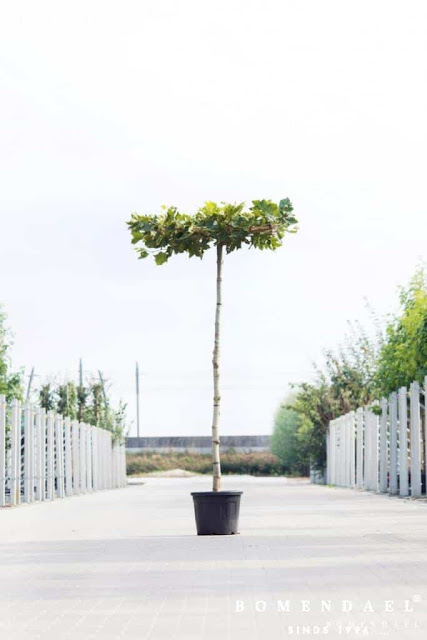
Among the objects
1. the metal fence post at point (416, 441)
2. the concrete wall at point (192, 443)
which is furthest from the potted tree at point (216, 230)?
the concrete wall at point (192, 443)

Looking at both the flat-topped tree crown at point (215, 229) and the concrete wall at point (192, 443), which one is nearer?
the flat-topped tree crown at point (215, 229)

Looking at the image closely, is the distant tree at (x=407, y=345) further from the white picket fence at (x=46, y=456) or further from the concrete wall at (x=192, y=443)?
the concrete wall at (x=192, y=443)

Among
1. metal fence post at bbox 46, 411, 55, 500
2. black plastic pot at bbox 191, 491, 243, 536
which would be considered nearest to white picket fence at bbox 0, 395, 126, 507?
metal fence post at bbox 46, 411, 55, 500

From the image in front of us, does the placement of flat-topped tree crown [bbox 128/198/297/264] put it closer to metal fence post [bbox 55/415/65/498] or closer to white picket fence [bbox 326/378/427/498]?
white picket fence [bbox 326/378/427/498]

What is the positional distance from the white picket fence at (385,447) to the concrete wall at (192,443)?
164ft

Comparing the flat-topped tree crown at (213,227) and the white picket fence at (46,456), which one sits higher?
the flat-topped tree crown at (213,227)

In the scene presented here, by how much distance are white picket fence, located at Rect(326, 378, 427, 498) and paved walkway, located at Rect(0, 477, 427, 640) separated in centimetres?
1400

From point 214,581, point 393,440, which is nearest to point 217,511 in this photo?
point 214,581

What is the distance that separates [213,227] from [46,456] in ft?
83.8

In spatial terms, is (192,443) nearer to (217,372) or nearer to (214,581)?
(217,372)

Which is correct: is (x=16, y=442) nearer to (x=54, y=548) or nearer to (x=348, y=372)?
(x=54, y=548)

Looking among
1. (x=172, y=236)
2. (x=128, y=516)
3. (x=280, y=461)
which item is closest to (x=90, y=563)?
(x=172, y=236)

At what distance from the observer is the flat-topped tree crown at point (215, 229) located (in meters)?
18.0

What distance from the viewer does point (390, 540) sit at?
16.4m
